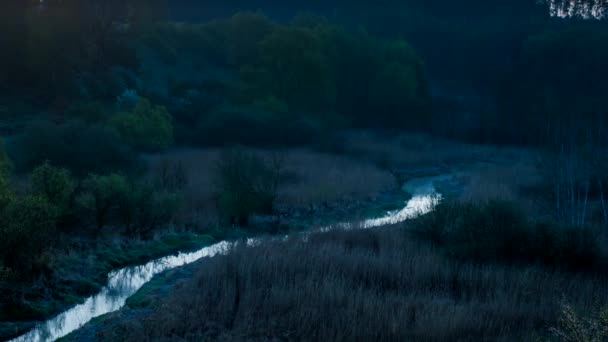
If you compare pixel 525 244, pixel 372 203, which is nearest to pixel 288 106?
pixel 372 203

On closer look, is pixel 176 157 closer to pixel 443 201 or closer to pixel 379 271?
pixel 443 201

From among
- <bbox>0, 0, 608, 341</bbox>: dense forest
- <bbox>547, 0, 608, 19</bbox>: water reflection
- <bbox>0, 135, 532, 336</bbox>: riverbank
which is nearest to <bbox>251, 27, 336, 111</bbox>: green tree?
<bbox>0, 0, 608, 341</bbox>: dense forest

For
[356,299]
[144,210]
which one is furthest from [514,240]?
[144,210]

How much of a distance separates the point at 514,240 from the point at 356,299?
6899 millimetres

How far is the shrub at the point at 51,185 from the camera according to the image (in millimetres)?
19984

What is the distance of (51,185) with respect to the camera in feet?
66.2

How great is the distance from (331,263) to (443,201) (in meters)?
6.20

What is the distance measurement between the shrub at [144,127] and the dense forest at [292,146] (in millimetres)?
107

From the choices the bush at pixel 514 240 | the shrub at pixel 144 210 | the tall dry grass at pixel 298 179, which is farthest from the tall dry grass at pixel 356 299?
the tall dry grass at pixel 298 179

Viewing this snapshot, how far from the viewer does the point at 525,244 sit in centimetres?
1883

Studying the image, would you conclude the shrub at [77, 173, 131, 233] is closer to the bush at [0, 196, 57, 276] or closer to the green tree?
the bush at [0, 196, 57, 276]

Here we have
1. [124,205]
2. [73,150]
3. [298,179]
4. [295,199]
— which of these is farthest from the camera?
[298,179]

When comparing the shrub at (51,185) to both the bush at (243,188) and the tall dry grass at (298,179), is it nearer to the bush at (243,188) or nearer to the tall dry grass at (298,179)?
the tall dry grass at (298,179)

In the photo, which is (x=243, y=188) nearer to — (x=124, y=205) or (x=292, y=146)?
(x=124, y=205)
